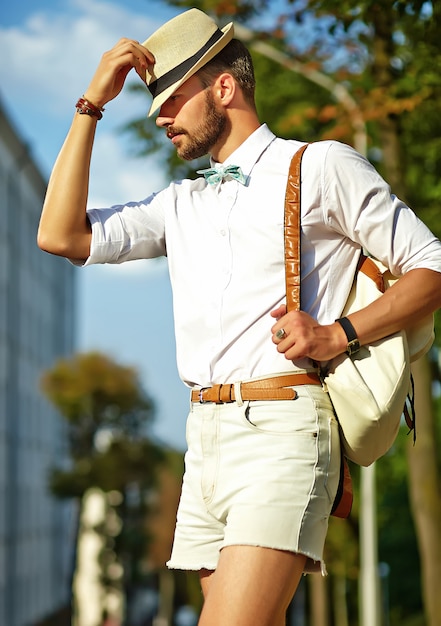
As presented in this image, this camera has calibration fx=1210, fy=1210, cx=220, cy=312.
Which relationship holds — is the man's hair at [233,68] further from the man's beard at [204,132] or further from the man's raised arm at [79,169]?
the man's raised arm at [79,169]

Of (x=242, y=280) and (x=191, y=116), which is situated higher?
(x=191, y=116)

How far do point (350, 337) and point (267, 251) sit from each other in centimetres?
37

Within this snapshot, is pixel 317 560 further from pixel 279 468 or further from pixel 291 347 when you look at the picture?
pixel 291 347

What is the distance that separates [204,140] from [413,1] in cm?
381

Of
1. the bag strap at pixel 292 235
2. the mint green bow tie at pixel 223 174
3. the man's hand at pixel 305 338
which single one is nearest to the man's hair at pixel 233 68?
the mint green bow tie at pixel 223 174

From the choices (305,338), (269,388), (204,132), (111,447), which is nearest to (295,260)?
(305,338)

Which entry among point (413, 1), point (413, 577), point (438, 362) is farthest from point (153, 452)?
point (413, 1)

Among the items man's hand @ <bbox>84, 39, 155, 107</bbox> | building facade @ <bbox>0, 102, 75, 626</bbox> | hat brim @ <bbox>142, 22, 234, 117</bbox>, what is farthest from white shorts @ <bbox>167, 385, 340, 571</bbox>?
building facade @ <bbox>0, 102, 75, 626</bbox>

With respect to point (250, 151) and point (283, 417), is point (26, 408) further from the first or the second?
point (283, 417)

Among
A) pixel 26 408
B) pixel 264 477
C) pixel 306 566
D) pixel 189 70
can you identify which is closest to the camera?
pixel 264 477

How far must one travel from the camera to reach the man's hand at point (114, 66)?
3.84 m

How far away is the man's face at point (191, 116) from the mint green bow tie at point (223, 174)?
0.07 metres

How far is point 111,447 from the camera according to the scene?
199ft

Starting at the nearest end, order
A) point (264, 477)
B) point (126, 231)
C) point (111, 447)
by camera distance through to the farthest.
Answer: point (264, 477) < point (126, 231) < point (111, 447)
